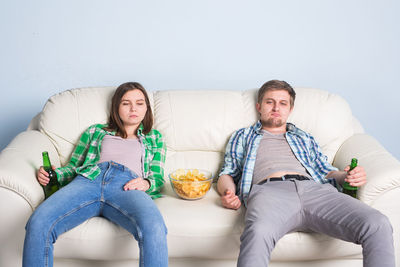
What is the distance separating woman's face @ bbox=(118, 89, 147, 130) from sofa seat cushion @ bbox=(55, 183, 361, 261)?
0.59 metres

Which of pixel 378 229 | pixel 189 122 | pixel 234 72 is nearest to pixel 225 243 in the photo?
pixel 378 229

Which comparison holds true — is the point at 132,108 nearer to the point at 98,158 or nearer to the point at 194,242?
the point at 98,158

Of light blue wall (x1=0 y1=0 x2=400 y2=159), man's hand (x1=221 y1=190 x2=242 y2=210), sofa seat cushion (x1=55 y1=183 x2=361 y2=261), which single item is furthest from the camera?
light blue wall (x1=0 y1=0 x2=400 y2=159)

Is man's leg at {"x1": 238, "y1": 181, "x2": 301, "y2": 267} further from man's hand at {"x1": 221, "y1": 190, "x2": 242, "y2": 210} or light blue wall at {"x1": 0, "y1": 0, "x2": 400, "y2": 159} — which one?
light blue wall at {"x1": 0, "y1": 0, "x2": 400, "y2": 159}

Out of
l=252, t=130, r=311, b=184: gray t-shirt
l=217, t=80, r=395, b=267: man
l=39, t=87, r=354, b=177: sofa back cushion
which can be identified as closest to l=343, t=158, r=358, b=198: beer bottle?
l=217, t=80, r=395, b=267: man

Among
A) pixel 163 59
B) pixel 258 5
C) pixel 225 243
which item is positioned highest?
pixel 258 5

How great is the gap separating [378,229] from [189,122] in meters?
1.13

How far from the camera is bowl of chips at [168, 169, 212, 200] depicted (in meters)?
1.88

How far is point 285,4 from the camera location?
254 cm

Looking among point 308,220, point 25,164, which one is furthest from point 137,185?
point 308,220

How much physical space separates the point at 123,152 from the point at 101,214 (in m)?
0.37

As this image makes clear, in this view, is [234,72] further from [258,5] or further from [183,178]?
[183,178]

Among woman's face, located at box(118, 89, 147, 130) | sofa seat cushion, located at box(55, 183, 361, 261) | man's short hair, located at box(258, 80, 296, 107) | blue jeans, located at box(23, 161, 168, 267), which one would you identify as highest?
man's short hair, located at box(258, 80, 296, 107)

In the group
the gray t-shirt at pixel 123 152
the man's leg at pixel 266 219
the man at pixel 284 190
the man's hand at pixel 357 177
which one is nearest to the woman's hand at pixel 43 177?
the gray t-shirt at pixel 123 152
